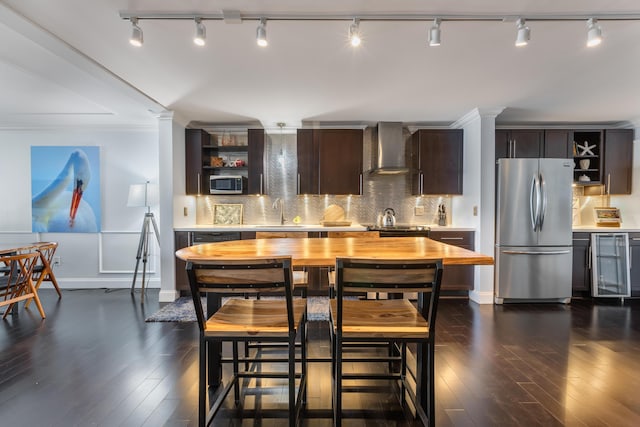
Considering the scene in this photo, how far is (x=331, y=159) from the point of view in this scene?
13.6 ft

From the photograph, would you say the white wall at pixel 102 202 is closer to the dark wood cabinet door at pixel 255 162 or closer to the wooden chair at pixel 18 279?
the wooden chair at pixel 18 279

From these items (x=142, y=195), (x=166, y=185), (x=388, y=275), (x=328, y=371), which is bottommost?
(x=328, y=371)

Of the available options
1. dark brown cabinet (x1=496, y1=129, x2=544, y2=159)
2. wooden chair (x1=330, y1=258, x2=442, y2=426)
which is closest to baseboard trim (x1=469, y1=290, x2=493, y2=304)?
dark brown cabinet (x1=496, y1=129, x2=544, y2=159)

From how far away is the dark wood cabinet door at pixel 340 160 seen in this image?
13.5ft

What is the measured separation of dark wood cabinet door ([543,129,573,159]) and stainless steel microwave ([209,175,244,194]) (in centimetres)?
423

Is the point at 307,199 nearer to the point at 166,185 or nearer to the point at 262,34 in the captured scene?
the point at 166,185

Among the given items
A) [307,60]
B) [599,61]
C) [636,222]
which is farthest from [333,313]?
[636,222]

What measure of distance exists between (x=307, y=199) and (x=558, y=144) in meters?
3.54

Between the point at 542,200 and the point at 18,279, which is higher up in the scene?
the point at 542,200

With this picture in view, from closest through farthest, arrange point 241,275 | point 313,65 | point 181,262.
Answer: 1. point 241,275
2. point 313,65
3. point 181,262

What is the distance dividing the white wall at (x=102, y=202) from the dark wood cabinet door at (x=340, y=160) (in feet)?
8.18

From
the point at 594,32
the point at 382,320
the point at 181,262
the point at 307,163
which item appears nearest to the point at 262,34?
the point at 382,320

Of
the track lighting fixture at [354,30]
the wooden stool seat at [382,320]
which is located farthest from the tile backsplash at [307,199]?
the wooden stool seat at [382,320]

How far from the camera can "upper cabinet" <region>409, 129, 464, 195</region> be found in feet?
13.3
